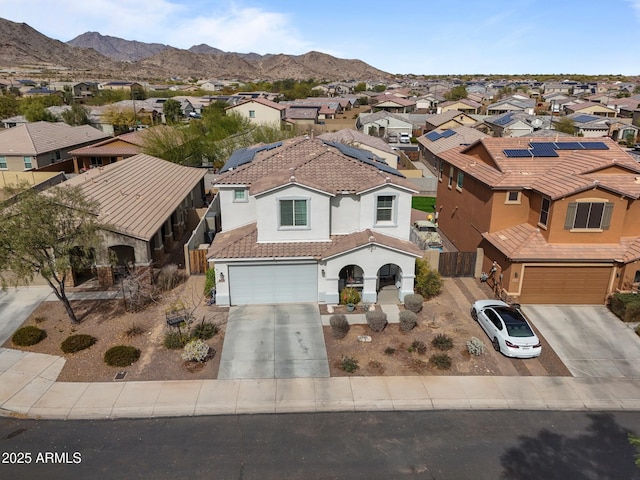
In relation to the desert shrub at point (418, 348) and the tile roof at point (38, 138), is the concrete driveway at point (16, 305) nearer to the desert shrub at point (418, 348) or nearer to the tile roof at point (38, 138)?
the desert shrub at point (418, 348)

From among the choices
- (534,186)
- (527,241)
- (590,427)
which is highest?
(534,186)

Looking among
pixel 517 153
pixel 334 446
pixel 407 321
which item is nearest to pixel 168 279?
pixel 407 321

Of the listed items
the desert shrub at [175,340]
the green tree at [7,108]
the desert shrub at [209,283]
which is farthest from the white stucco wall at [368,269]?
the green tree at [7,108]

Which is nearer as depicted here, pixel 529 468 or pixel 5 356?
pixel 529 468

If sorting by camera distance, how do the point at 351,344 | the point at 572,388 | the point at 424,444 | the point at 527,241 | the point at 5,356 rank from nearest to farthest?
the point at 424,444 → the point at 572,388 → the point at 5,356 → the point at 351,344 → the point at 527,241

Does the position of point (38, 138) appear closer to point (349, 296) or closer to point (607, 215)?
point (349, 296)

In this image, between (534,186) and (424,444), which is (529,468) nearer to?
(424,444)

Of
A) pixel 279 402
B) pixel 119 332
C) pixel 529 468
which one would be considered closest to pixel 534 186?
pixel 529 468
